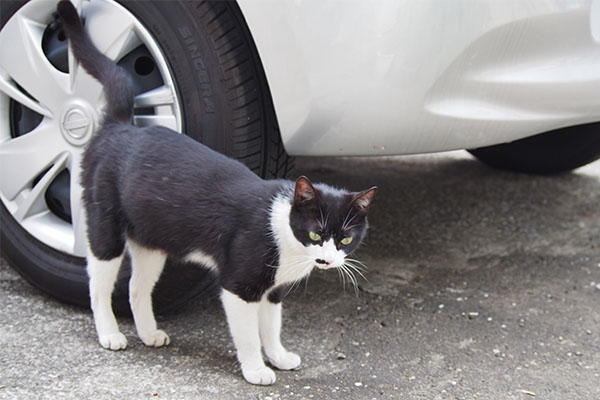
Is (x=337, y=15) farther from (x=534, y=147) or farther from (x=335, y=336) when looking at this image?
(x=534, y=147)

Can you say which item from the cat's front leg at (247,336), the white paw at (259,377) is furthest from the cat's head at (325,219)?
the white paw at (259,377)

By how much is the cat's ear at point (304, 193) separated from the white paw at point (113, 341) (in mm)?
871

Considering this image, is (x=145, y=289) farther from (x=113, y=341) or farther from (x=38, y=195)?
(x=38, y=195)

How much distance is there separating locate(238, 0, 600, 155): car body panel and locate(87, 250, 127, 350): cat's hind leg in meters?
0.78

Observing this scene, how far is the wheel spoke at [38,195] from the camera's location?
8.50 feet

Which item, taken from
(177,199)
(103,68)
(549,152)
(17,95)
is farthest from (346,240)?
(549,152)

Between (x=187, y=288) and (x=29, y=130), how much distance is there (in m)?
0.95

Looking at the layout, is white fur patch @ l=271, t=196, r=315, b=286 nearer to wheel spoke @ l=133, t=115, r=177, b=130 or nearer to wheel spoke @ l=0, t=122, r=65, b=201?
wheel spoke @ l=133, t=115, r=177, b=130

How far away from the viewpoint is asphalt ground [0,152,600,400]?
2.19 m

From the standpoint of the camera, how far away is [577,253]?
3.37m

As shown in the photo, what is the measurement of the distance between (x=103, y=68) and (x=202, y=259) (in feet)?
2.55

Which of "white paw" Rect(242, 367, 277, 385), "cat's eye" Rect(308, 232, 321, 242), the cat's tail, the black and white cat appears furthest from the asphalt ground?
the cat's tail

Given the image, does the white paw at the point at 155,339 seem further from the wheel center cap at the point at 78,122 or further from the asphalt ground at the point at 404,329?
→ the wheel center cap at the point at 78,122

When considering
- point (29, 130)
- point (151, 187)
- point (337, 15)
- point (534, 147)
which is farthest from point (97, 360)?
point (534, 147)
